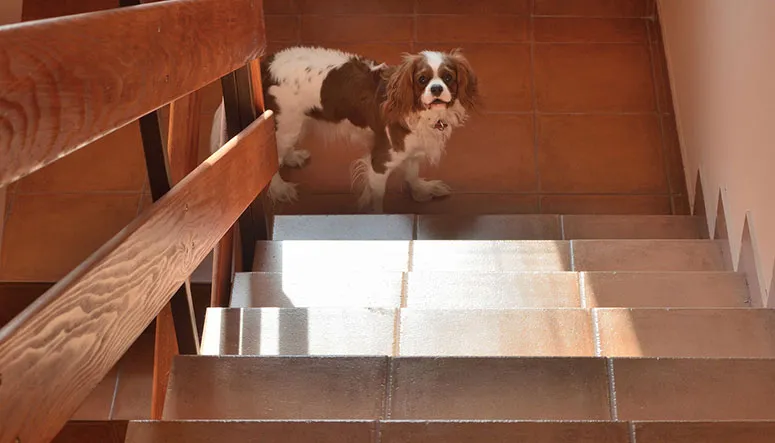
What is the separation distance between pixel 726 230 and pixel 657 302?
51 centimetres

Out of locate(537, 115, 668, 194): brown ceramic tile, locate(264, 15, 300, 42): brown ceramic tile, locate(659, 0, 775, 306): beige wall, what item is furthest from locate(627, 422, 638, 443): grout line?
locate(264, 15, 300, 42): brown ceramic tile

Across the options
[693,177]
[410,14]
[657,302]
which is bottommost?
[657,302]

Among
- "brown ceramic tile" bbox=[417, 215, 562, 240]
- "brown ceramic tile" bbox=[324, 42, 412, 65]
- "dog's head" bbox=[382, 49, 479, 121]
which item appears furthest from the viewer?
"brown ceramic tile" bbox=[324, 42, 412, 65]

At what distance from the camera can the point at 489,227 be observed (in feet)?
11.6

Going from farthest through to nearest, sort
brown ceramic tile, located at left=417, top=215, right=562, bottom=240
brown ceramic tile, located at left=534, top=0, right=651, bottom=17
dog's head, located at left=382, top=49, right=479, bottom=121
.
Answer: brown ceramic tile, located at left=534, top=0, right=651, bottom=17 → brown ceramic tile, located at left=417, top=215, right=562, bottom=240 → dog's head, located at left=382, top=49, right=479, bottom=121

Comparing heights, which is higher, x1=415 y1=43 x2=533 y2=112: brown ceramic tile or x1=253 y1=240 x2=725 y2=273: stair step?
x1=415 y1=43 x2=533 y2=112: brown ceramic tile

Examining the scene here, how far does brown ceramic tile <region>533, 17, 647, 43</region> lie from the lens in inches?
173

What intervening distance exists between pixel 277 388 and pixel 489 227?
1870mm

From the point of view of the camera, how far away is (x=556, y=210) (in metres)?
3.87

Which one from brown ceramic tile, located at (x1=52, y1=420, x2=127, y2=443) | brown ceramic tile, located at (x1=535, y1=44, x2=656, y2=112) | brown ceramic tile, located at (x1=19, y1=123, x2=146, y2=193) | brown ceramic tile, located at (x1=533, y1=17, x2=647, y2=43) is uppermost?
brown ceramic tile, located at (x1=533, y1=17, x2=647, y2=43)

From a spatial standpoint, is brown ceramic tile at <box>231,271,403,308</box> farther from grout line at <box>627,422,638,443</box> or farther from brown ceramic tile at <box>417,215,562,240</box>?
A: grout line at <box>627,422,638,443</box>

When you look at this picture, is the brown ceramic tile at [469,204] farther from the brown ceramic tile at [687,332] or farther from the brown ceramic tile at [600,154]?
the brown ceramic tile at [687,332]

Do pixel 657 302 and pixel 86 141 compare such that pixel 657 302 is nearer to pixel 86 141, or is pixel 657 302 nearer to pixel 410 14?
pixel 86 141

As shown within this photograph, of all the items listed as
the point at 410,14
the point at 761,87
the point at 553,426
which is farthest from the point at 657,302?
the point at 410,14
